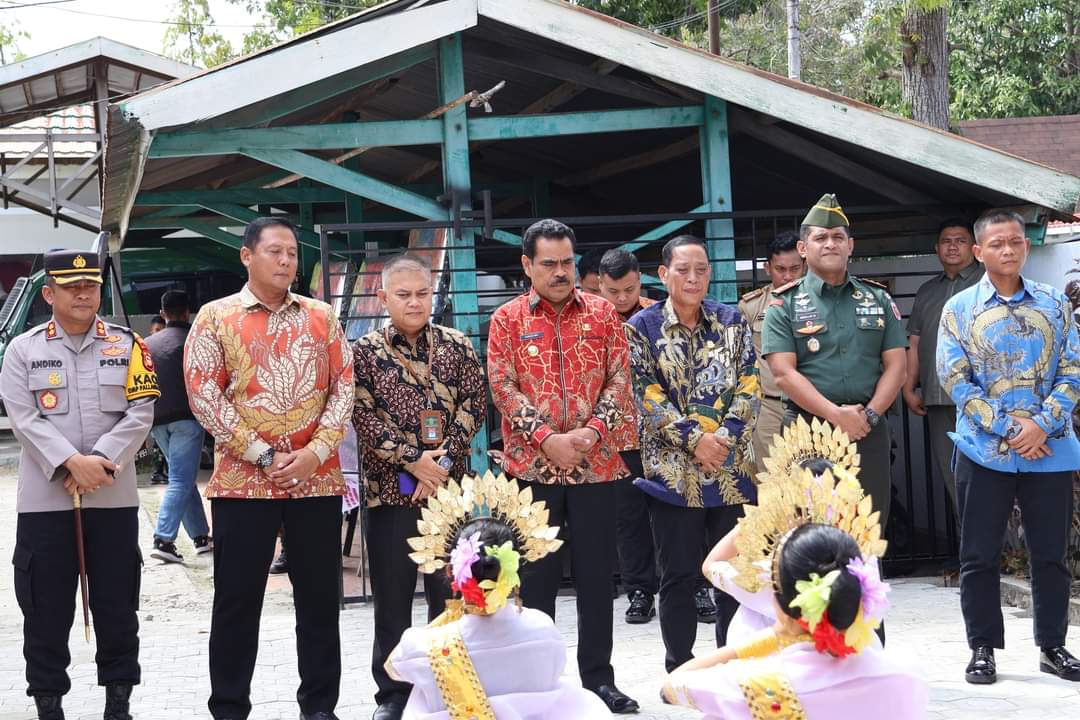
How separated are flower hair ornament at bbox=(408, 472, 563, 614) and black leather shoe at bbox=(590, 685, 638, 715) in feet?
4.70

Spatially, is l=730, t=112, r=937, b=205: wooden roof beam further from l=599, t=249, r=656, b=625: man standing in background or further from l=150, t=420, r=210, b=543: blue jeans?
l=150, t=420, r=210, b=543: blue jeans

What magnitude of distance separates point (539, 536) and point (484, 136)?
13.8 ft

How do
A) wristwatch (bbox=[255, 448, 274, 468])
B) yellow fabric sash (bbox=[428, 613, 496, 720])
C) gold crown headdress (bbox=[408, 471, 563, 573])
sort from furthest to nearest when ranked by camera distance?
wristwatch (bbox=[255, 448, 274, 468])
gold crown headdress (bbox=[408, 471, 563, 573])
yellow fabric sash (bbox=[428, 613, 496, 720])

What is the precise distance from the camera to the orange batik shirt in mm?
4547

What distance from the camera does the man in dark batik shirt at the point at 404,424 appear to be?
4766 mm

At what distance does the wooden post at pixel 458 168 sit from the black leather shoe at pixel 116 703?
272cm

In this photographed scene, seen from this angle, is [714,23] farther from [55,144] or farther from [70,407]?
[70,407]

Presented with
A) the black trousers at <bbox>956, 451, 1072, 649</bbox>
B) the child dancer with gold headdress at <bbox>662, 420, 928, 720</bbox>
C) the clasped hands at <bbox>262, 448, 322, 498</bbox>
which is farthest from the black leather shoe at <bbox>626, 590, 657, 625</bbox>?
the child dancer with gold headdress at <bbox>662, 420, 928, 720</bbox>

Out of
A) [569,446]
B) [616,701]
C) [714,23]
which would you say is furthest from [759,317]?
[714,23]

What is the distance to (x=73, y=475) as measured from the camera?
4.66 metres

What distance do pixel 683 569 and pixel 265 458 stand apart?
1.70 m

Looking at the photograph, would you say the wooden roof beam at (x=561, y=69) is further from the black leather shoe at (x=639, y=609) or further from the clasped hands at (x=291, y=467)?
the clasped hands at (x=291, y=467)

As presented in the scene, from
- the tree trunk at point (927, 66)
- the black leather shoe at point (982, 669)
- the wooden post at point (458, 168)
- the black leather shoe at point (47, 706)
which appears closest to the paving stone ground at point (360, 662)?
the black leather shoe at point (982, 669)

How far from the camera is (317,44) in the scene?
663cm
